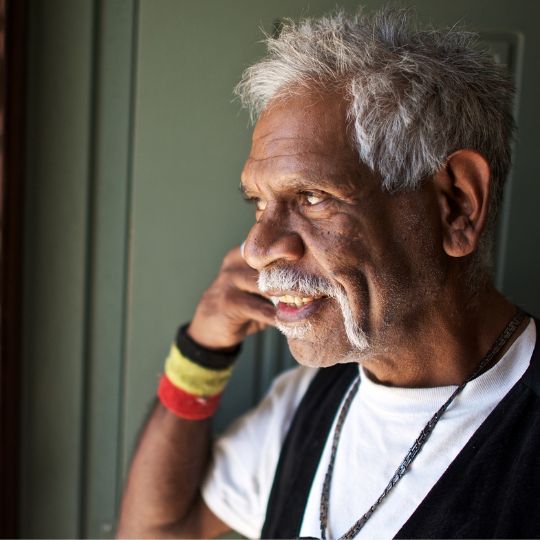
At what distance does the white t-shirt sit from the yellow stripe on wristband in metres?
0.15

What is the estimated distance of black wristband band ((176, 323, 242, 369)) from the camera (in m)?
1.52

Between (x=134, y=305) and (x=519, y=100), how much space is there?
1143 millimetres

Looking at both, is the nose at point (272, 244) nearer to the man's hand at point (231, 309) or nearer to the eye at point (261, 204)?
the eye at point (261, 204)

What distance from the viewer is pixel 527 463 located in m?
1.05

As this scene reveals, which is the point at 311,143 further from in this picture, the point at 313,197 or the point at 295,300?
the point at 295,300

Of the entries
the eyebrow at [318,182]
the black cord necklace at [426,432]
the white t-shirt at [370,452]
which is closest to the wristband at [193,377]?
the white t-shirt at [370,452]

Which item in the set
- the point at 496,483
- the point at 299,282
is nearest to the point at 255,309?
the point at 299,282

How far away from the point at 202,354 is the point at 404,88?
0.77 metres

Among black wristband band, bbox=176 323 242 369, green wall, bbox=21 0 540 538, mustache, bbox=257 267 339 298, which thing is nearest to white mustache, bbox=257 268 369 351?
mustache, bbox=257 267 339 298

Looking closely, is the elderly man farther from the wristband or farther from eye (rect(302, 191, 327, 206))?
the wristband

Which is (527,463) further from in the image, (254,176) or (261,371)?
(261,371)

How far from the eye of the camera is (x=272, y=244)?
3.93 feet

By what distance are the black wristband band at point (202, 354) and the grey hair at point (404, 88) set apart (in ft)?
2.00

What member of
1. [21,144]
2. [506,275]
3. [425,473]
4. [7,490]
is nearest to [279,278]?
[425,473]
